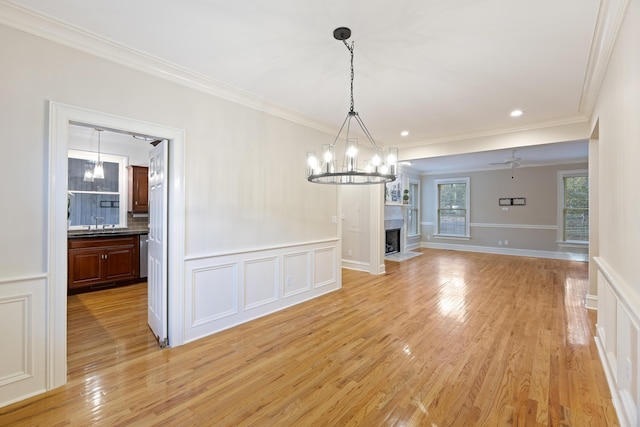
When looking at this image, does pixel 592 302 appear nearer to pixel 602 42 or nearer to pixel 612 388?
pixel 612 388

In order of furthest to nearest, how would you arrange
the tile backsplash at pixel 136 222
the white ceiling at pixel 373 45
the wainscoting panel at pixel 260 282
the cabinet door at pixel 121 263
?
the tile backsplash at pixel 136 222
the cabinet door at pixel 121 263
the wainscoting panel at pixel 260 282
the white ceiling at pixel 373 45

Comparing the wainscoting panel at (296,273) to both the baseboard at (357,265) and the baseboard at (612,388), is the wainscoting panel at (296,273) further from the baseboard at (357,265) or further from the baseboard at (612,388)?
the baseboard at (612,388)

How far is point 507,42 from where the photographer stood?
7.81 ft

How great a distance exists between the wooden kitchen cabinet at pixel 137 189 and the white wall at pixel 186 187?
3363mm

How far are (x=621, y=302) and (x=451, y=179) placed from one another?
8302 millimetres

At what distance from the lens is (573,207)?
7883mm

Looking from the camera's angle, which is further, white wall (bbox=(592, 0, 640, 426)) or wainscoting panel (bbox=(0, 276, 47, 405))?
wainscoting panel (bbox=(0, 276, 47, 405))

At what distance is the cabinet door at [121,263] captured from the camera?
191 inches

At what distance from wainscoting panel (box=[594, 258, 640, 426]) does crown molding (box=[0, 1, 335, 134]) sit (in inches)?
144

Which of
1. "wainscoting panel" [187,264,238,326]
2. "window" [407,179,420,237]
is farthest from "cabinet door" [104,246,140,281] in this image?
"window" [407,179,420,237]

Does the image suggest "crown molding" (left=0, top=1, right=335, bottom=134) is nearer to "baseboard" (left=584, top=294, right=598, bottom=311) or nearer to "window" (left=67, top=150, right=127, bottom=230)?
"window" (left=67, top=150, right=127, bottom=230)

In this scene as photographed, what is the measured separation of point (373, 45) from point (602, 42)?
1742mm

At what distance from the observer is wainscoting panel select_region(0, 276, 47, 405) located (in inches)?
79.5

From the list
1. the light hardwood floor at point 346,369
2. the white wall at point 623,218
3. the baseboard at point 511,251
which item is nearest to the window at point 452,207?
the baseboard at point 511,251
